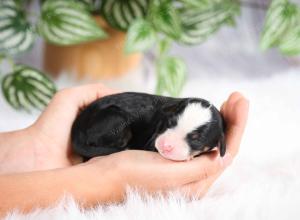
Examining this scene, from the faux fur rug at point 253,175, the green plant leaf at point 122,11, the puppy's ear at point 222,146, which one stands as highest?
the green plant leaf at point 122,11

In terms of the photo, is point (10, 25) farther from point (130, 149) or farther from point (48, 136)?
point (130, 149)

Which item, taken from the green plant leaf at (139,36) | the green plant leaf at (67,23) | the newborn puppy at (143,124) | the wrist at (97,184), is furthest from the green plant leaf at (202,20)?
the wrist at (97,184)

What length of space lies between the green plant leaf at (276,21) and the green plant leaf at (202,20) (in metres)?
0.16

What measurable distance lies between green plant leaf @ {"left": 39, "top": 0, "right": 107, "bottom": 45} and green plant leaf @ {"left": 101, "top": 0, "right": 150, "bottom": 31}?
129 millimetres

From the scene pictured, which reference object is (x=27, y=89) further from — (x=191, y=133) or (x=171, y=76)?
(x=191, y=133)

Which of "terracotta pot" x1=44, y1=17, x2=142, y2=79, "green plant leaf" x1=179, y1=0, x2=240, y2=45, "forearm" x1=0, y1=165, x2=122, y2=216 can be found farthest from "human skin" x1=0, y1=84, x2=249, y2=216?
"terracotta pot" x1=44, y1=17, x2=142, y2=79

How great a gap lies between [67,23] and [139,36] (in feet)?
0.68

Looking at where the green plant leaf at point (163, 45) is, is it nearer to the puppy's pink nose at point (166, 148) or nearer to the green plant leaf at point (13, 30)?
the green plant leaf at point (13, 30)

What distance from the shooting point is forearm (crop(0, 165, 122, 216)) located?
3.16 ft

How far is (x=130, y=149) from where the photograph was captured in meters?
1.11

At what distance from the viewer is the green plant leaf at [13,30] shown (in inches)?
59.6

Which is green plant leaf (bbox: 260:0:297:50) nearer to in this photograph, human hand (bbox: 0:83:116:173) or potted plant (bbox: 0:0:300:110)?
potted plant (bbox: 0:0:300:110)

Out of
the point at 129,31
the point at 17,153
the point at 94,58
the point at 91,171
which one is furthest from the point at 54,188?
the point at 94,58

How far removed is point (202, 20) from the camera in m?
1.59
